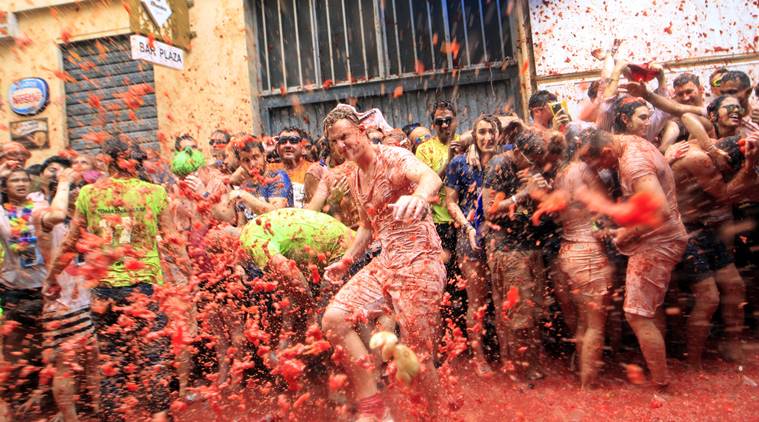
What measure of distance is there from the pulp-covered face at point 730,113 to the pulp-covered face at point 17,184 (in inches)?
204

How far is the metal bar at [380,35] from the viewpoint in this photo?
30.6 feet

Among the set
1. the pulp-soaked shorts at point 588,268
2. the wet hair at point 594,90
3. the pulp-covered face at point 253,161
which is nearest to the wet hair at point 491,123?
the wet hair at point 594,90

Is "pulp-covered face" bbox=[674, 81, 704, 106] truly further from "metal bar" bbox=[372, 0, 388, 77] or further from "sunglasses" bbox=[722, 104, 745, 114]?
"metal bar" bbox=[372, 0, 388, 77]

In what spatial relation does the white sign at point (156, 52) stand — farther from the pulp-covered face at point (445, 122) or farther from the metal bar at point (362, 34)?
the pulp-covered face at point (445, 122)

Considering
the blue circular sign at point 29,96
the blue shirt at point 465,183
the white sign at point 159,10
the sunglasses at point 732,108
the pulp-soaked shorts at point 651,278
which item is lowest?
the pulp-soaked shorts at point 651,278

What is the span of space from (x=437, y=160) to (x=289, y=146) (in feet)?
4.73

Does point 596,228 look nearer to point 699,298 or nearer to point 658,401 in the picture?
point 699,298

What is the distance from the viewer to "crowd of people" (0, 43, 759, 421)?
418cm

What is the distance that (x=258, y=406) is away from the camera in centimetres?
506

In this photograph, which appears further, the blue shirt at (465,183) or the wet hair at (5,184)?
the blue shirt at (465,183)

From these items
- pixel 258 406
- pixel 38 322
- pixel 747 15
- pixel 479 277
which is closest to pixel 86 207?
A: pixel 38 322

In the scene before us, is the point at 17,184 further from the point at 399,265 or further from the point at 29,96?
the point at 29,96

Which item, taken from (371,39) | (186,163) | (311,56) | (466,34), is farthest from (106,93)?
(466,34)

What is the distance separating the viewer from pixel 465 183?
562cm
